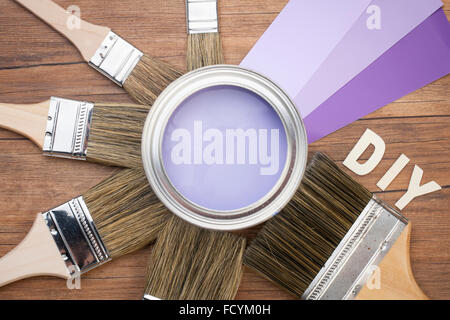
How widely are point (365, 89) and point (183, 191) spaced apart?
0.59 m

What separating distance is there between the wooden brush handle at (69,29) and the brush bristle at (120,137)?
203mm

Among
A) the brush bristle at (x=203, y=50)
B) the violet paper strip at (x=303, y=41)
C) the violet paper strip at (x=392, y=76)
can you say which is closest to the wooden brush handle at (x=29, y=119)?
the brush bristle at (x=203, y=50)

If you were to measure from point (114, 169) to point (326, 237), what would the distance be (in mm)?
630

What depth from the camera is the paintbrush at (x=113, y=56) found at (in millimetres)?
1118

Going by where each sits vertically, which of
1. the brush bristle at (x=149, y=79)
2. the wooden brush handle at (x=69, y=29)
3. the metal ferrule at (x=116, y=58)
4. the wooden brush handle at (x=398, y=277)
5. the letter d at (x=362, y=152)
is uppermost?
the wooden brush handle at (x=69, y=29)

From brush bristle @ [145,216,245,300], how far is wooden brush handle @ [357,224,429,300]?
15.2 inches

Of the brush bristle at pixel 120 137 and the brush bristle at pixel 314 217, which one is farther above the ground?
the brush bristle at pixel 120 137

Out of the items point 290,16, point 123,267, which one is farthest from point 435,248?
point 123,267

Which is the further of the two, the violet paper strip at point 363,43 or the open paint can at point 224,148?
the violet paper strip at point 363,43

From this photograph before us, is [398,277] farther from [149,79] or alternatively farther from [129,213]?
[149,79]

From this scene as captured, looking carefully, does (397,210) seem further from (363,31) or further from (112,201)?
(112,201)

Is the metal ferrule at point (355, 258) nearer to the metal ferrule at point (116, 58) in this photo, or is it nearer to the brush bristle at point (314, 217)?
the brush bristle at point (314, 217)

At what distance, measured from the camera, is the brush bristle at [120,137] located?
1.10 m

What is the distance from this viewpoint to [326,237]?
1.09 meters
